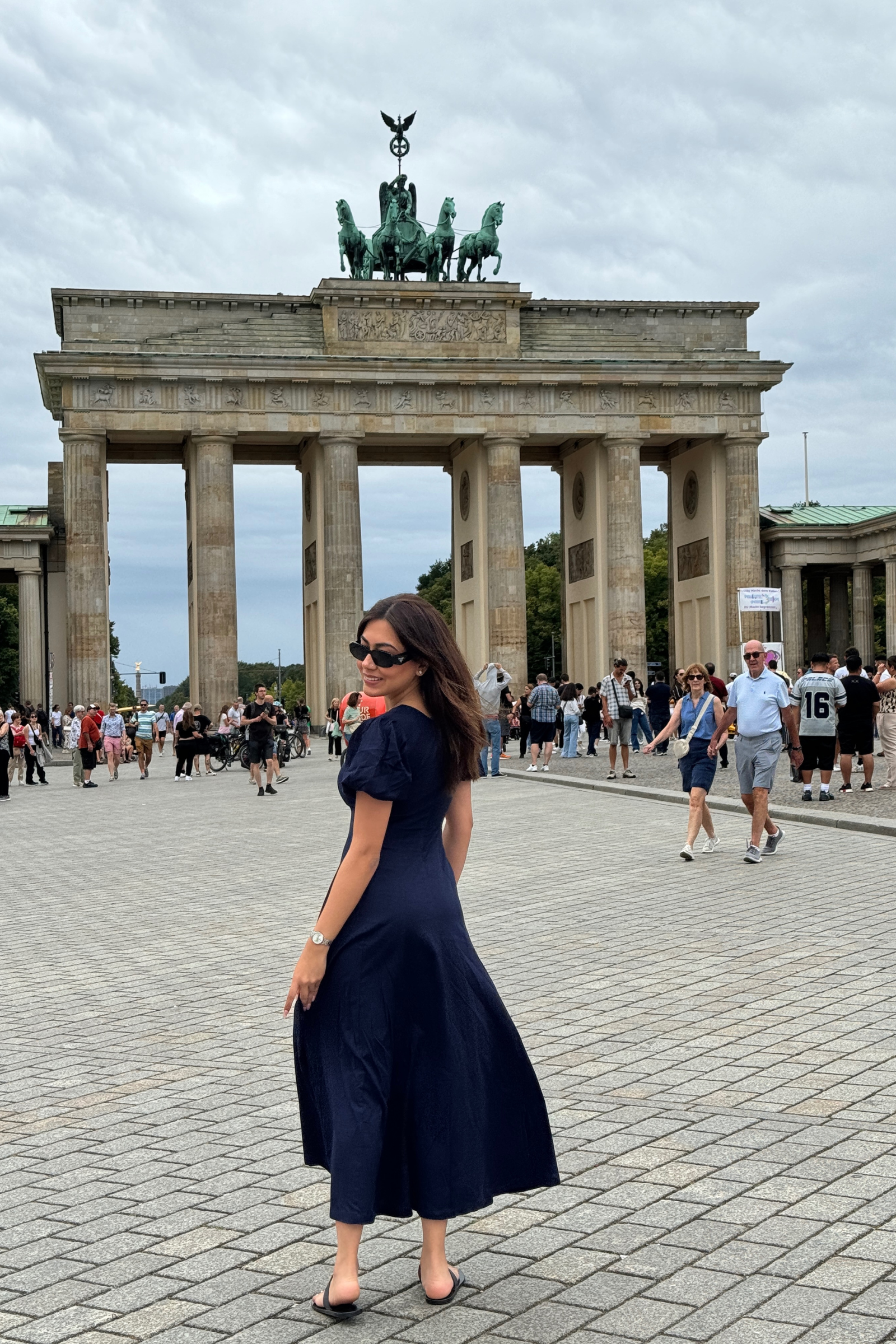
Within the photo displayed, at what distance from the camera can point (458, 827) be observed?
4.52 m

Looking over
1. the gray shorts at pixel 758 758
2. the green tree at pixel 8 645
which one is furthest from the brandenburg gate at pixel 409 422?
the gray shorts at pixel 758 758

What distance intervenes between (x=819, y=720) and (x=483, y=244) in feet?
147

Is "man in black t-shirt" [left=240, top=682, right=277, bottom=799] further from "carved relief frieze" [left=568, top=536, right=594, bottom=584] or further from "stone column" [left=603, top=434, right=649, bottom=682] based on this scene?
"carved relief frieze" [left=568, top=536, right=594, bottom=584]

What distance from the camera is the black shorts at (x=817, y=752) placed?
20.7m

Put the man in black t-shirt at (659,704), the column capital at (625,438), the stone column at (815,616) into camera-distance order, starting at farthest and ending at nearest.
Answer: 1. the stone column at (815,616)
2. the column capital at (625,438)
3. the man in black t-shirt at (659,704)

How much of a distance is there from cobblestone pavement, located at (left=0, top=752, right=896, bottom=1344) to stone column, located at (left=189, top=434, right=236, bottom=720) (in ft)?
150

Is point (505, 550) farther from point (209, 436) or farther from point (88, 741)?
point (88, 741)

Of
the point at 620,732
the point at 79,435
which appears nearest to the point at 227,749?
the point at 620,732

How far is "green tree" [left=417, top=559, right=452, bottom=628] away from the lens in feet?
357

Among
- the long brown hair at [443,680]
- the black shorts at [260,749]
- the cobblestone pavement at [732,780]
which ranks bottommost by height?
the cobblestone pavement at [732,780]

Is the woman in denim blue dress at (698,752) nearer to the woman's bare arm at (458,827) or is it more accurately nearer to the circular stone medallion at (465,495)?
the woman's bare arm at (458,827)

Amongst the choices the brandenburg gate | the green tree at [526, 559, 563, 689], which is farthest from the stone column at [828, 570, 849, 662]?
the green tree at [526, 559, 563, 689]

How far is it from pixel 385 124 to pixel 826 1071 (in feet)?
207

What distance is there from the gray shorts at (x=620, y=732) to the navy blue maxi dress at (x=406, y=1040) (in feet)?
74.1
